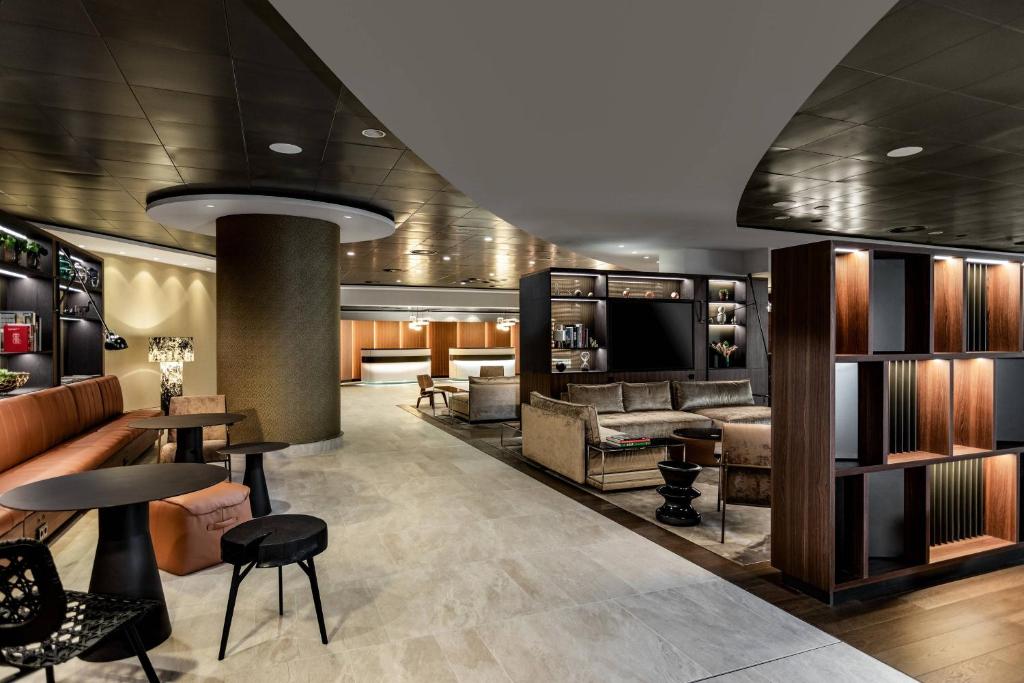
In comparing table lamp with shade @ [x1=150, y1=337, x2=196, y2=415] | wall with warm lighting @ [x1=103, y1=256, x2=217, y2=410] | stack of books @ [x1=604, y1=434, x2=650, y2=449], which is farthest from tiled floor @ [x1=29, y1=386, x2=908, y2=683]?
wall with warm lighting @ [x1=103, y1=256, x2=217, y2=410]

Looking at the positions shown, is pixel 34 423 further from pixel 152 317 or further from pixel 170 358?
pixel 152 317

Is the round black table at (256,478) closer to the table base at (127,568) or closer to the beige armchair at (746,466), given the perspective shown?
the table base at (127,568)

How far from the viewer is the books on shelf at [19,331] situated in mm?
5314

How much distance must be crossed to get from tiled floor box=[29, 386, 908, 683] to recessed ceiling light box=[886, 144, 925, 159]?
4.09 meters

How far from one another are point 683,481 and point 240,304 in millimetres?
5604

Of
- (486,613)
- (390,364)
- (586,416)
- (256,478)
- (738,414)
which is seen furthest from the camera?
(390,364)

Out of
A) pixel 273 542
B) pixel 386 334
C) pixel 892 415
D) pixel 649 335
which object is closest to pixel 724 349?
pixel 649 335

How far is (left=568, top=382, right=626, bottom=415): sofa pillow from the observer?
766 centimetres

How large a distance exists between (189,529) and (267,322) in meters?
3.95

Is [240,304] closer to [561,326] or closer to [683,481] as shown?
[561,326]

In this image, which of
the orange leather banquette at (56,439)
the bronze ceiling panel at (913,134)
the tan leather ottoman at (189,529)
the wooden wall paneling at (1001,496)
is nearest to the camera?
the bronze ceiling panel at (913,134)

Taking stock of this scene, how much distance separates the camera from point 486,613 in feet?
10.2

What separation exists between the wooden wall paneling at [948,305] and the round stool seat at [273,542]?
3.81 m

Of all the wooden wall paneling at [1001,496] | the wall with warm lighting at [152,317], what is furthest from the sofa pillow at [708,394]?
the wall with warm lighting at [152,317]
